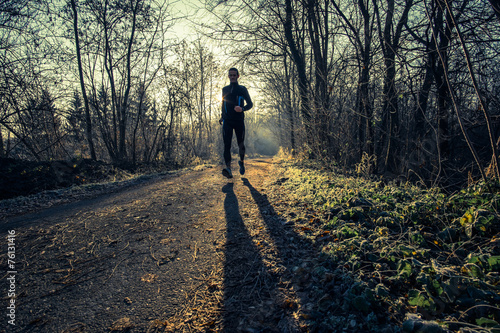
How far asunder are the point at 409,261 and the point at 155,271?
72.6 inches

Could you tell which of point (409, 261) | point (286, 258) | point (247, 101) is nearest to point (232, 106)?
point (247, 101)

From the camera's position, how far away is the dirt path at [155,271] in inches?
50.7

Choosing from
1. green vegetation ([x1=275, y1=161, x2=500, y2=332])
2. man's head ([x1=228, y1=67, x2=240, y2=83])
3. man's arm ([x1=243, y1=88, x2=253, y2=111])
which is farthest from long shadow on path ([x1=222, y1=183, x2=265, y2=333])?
man's head ([x1=228, y1=67, x2=240, y2=83])

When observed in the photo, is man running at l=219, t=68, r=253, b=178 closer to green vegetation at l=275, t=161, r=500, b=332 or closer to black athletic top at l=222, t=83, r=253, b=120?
black athletic top at l=222, t=83, r=253, b=120

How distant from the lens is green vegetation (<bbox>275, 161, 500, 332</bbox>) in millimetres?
1090

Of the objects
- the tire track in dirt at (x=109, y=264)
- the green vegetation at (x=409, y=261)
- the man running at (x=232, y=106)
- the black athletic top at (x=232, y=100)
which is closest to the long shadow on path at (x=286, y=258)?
the green vegetation at (x=409, y=261)

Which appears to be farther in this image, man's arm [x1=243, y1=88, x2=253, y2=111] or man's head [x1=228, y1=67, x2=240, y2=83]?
man's arm [x1=243, y1=88, x2=253, y2=111]

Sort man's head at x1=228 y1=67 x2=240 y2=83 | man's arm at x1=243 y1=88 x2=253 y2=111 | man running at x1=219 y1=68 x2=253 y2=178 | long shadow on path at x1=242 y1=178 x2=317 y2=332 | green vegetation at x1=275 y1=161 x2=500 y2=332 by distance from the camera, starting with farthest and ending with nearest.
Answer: man's arm at x1=243 y1=88 x2=253 y2=111
man running at x1=219 y1=68 x2=253 y2=178
man's head at x1=228 y1=67 x2=240 y2=83
long shadow on path at x1=242 y1=178 x2=317 y2=332
green vegetation at x1=275 y1=161 x2=500 y2=332

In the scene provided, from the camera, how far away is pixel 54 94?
7035 millimetres

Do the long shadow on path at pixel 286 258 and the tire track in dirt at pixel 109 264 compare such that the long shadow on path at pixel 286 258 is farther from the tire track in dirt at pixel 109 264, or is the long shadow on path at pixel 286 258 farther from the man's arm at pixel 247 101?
the man's arm at pixel 247 101

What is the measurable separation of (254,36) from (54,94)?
22.5ft

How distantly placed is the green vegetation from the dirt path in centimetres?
27

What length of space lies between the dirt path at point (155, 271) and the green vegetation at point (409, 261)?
0.27 meters

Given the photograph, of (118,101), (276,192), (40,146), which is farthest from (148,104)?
(276,192)
